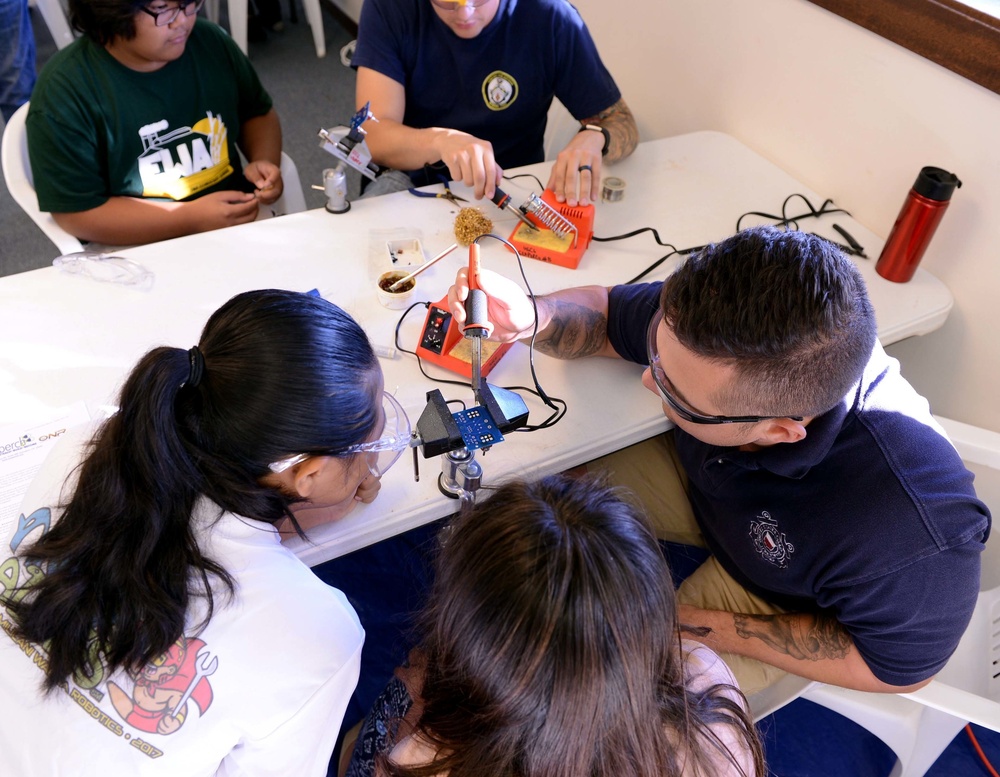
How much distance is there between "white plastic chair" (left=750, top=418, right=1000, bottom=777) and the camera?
1219 millimetres

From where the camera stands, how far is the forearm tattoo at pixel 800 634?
110cm

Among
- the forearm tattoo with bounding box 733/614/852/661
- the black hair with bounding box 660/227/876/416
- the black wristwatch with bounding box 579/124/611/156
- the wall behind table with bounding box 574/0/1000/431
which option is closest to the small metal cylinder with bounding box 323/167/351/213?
the black wristwatch with bounding box 579/124/611/156

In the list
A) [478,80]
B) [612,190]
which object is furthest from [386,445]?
[478,80]

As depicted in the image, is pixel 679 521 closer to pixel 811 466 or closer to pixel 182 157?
pixel 811 466

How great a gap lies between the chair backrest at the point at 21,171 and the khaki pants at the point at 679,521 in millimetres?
1309

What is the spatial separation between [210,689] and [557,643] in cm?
45

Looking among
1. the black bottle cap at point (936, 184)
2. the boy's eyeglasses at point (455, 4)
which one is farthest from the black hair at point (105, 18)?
the black bottle cap at point (936, 184)

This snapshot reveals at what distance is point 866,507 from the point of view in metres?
0.99

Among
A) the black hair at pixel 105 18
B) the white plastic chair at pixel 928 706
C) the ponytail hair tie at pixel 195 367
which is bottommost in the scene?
the white plastic chair at pixel 928 706

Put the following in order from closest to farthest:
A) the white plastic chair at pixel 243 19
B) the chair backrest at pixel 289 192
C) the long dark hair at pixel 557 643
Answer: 1. the long dark hair at pixel 557 643
2. the chair backrest at pixel 289 192
3. the white plastic chair at pixel 243 19

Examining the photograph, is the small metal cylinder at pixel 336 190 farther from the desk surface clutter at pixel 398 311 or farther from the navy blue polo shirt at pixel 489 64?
the navy blue polo shirt at pixel 489 64

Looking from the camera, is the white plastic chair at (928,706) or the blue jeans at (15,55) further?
the blue jeans at (15,55)

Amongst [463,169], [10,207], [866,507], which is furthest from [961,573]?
[10,207]

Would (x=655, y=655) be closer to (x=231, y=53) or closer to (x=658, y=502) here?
(x=658, y=502)
